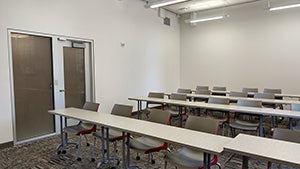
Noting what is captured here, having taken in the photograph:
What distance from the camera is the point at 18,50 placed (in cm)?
399

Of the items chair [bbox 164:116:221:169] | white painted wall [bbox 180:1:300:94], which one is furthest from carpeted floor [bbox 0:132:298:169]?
white painted wall [bbox 180:1:300:94]

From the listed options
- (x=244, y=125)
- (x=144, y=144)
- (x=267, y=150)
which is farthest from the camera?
(x=244, y=125)

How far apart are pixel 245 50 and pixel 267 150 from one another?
5973 mm

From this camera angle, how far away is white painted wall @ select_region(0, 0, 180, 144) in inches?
151

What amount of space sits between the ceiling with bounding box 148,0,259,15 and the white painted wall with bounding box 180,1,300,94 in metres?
0.40

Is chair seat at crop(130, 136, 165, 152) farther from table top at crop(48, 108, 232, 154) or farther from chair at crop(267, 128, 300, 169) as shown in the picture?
chair at crop(267, 128, 300, 169)

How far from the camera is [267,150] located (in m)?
1.72

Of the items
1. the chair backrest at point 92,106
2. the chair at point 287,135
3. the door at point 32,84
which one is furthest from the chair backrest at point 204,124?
the door at point 32,84

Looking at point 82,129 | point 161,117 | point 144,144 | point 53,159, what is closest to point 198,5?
point 161,117

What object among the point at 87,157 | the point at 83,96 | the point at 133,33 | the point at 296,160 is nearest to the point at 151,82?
the point at 133,33

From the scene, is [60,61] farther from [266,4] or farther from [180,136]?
[266,4]

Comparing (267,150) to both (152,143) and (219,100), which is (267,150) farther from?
(219,100)

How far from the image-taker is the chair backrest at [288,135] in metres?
2.06

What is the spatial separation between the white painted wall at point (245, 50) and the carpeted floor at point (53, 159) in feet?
13.6
